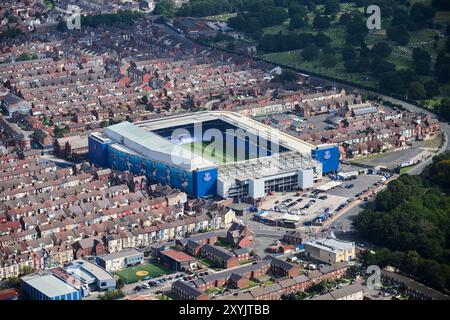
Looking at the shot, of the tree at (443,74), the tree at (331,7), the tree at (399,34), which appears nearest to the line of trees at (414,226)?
the tree at (443,74)

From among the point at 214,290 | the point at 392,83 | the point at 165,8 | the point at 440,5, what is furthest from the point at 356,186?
the point at 165,8

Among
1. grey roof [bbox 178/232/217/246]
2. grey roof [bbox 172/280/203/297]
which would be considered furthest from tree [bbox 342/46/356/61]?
grey roof [bbox 172/280/203/297]

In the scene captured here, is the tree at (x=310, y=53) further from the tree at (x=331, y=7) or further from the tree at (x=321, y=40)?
the tree at (x=331, y=7)

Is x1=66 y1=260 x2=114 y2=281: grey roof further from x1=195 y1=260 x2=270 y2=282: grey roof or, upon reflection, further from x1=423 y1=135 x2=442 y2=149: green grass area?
x1=423 y1=135 x2=442 y2=149: green grass area
